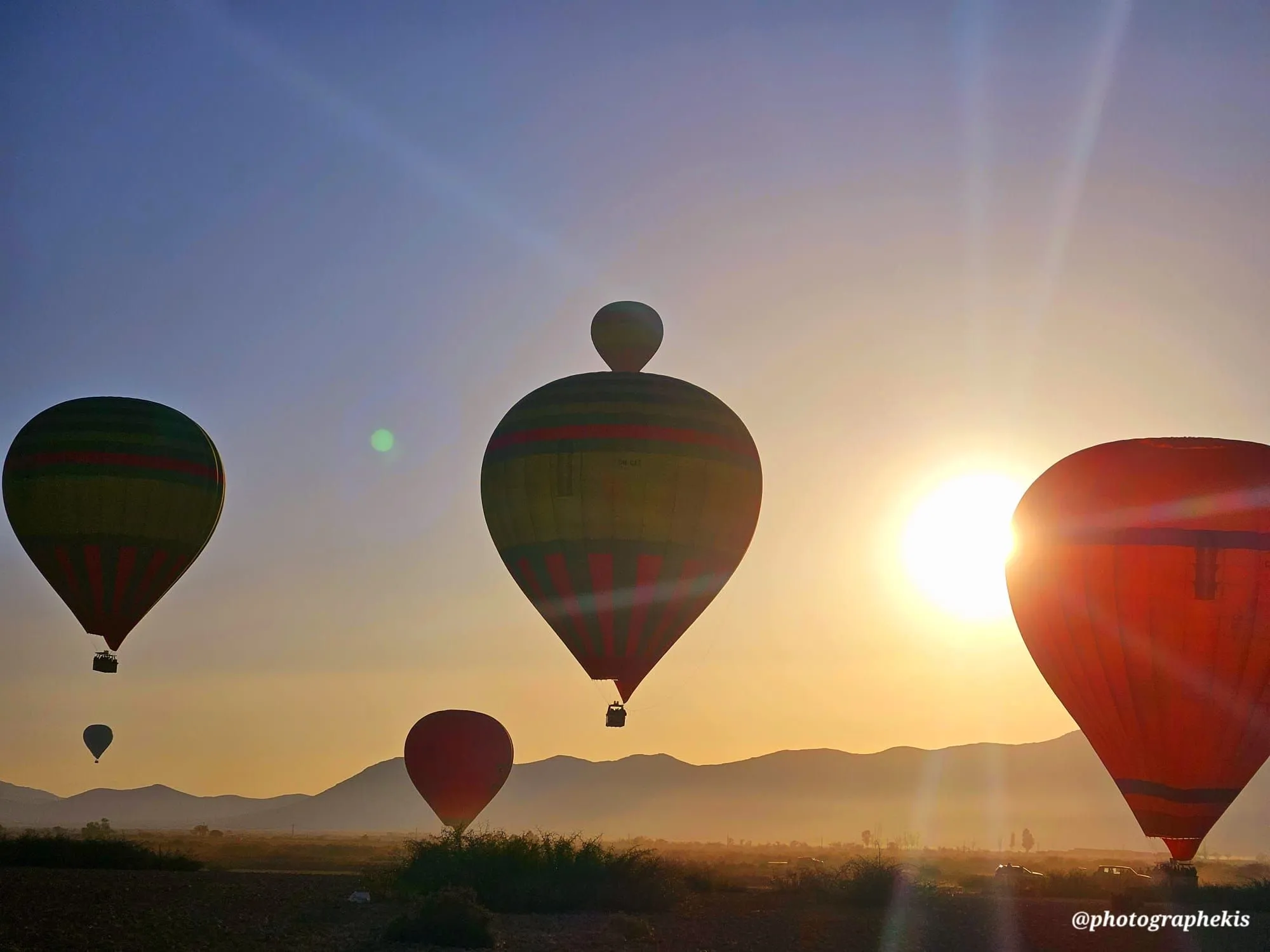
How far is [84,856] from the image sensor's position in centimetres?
3794

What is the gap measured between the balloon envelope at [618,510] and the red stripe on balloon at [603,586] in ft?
0.08

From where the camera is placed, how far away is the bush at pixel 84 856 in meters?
36.7

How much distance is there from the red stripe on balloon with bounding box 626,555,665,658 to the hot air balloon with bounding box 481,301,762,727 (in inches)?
1.0

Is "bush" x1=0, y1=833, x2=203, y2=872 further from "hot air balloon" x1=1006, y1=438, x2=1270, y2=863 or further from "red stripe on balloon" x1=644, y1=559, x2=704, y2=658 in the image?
"hot air balloon" x1=1006, y1=438, x2=1270, y2=863

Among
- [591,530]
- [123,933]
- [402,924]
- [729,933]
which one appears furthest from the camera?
[591,530]

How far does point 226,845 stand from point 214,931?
141 ft

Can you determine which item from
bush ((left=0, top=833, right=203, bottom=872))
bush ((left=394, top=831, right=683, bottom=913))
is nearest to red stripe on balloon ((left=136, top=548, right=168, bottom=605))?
bush ((left=0, top=833, right=203, bottom=872))

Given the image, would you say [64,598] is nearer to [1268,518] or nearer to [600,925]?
[600,925]

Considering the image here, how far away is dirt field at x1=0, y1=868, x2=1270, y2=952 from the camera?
25875 millimetres

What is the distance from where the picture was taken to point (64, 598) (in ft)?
153

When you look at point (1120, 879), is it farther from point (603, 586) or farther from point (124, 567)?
point (124, 567)

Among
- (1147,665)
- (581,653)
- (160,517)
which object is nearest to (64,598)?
(160,517)

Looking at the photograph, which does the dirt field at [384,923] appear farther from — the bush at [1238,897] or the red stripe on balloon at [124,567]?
the red stripe on balloon at [124,567]

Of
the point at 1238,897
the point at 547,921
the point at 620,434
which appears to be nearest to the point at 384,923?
the point at 547,921
